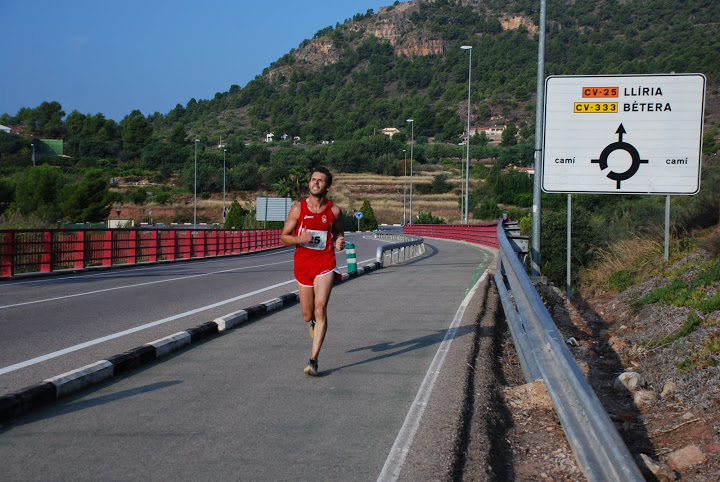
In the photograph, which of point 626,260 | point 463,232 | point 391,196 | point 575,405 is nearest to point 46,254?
point 626,260

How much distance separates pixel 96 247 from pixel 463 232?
2939cm

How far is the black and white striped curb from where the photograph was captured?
571 centimetres

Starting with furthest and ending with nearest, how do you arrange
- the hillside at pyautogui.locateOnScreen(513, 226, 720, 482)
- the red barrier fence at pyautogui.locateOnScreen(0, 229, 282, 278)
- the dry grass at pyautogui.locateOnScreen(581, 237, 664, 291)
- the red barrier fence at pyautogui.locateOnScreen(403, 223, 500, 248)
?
the red barrier fence at pyautogui.locateOnScreen(403, 223, 500, 248) → the red barrier fence at pyautogui.locateOnScreen(0, 229, 282, 278) → the dry grass at pyautogui.locateOnScreen(581, 237, 664, 291) → the hillside at pyautogui.locateOnScreen(513, 226, 720, 482)

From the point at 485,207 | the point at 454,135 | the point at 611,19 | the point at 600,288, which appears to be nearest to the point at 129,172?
the point at 485,207

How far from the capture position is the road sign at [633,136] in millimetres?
12711

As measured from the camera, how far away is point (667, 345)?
8.85 metres

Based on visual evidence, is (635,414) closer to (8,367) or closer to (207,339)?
(207,339)

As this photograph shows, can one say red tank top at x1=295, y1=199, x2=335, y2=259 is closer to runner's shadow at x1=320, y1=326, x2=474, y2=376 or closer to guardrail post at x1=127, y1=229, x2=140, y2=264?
runner's shadow at x1=320, y1=326, x2=474, y2=376

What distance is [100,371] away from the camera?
6.84 m

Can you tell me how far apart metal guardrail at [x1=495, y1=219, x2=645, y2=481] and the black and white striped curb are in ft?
12.6

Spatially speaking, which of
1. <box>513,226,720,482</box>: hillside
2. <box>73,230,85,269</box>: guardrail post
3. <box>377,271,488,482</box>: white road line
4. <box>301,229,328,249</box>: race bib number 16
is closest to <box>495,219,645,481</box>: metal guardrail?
<box>513,226,720,482</box>: hillside

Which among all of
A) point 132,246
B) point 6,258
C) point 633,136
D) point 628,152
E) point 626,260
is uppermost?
point 633,136

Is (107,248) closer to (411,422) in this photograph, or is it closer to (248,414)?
(248,414)

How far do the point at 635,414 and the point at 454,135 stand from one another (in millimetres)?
153358
